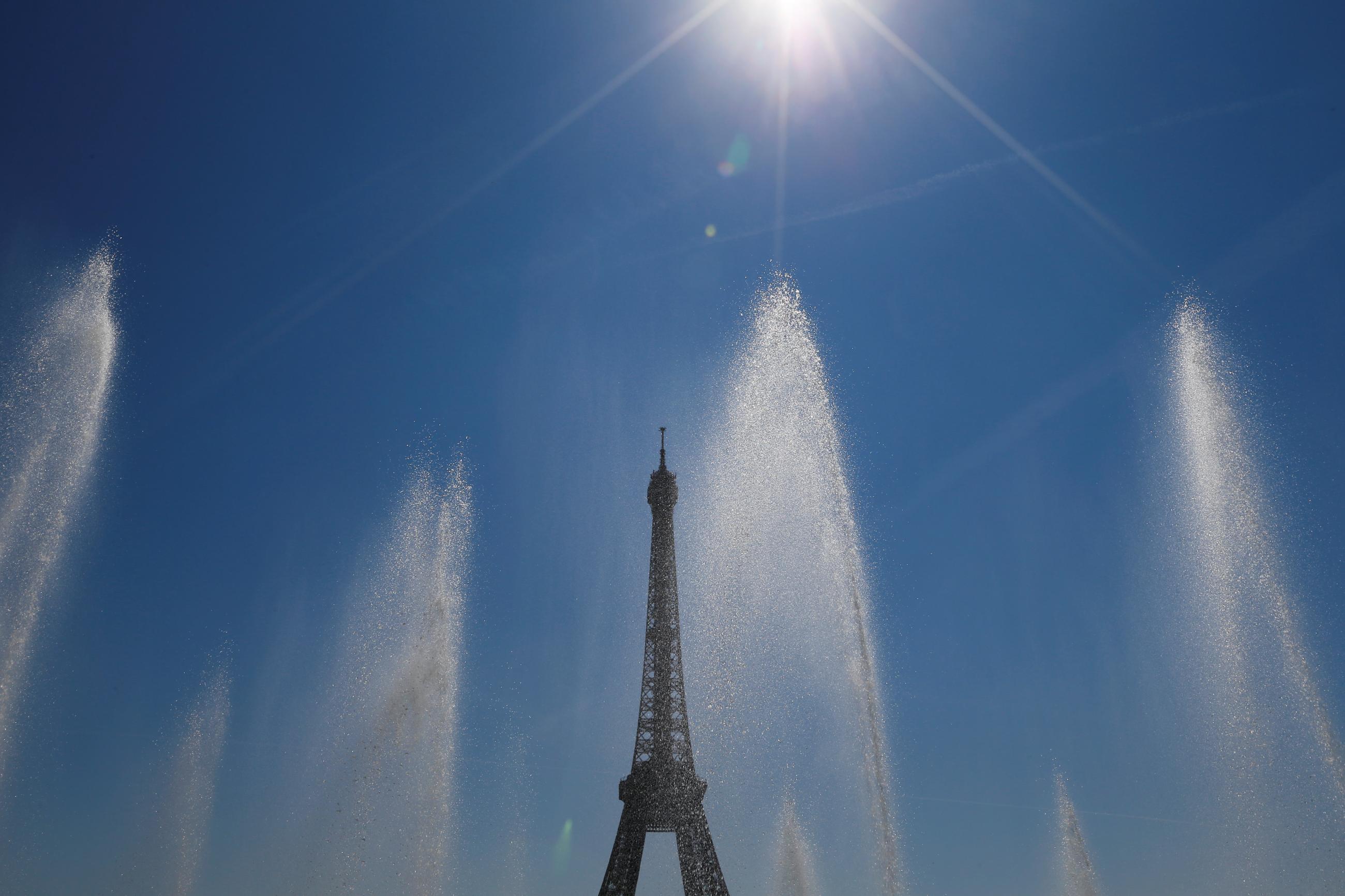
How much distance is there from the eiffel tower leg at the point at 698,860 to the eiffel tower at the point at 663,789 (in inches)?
1.5

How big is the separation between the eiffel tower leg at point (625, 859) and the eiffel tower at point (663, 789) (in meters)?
0.04

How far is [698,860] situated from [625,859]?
17.8 ft

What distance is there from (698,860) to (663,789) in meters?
5.63

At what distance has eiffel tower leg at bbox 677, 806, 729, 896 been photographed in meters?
58.5

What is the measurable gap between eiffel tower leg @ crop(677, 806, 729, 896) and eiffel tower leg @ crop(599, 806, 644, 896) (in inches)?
120

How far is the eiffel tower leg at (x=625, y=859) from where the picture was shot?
58750 millimetres

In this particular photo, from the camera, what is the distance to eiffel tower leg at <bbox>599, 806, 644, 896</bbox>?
5875 cm

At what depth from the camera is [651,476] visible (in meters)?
70.6

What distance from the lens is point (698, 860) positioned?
197 ft

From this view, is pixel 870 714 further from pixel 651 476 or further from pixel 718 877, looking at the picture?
pixel 651 476

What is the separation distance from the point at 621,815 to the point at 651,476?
27.2 meters

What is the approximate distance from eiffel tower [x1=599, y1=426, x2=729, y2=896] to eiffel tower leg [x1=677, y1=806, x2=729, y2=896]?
0.13 feet

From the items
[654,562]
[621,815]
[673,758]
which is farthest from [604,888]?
[654,562]

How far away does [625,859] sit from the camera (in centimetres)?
6006
